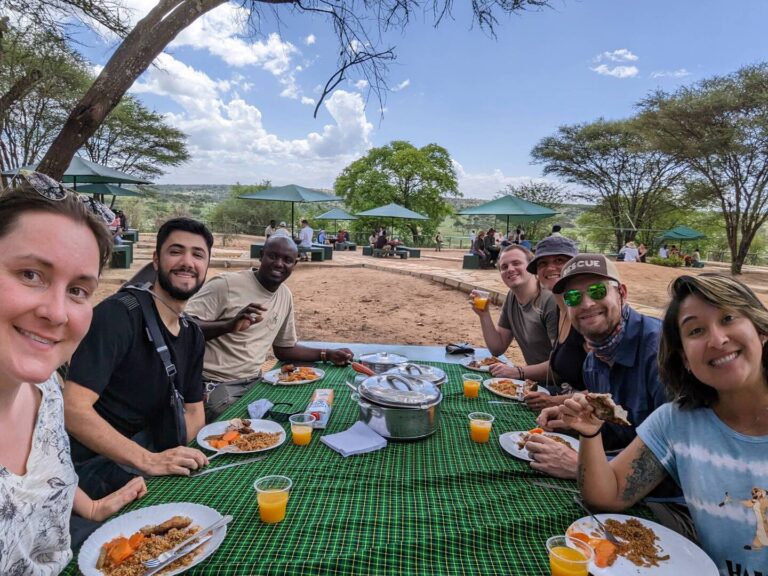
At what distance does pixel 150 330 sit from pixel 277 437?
844mm

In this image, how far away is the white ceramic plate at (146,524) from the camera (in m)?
1.21

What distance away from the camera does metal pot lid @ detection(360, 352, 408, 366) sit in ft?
10.6

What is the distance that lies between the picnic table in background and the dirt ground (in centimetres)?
537

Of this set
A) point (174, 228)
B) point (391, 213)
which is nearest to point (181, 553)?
point (174, 228)

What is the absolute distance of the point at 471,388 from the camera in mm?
2697

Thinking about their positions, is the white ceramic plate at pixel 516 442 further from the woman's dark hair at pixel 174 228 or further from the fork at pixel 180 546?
the woman's dark hair at pixel 174 228

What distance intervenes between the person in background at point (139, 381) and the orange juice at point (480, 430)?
122 centimetres

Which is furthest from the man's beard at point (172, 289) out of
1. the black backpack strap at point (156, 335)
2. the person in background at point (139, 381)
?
the black backpack strap at point (156, 335)

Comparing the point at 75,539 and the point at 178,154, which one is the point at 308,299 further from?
the point at 178,154

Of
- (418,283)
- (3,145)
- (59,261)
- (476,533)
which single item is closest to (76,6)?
(59,261)

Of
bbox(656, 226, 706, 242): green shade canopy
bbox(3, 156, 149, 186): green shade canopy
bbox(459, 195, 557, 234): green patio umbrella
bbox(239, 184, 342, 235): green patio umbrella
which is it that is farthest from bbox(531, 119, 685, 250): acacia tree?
bbox(3, 156, 149, 186): green shade canopy

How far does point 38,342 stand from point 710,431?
2.12 m

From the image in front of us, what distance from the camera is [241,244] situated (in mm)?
26344

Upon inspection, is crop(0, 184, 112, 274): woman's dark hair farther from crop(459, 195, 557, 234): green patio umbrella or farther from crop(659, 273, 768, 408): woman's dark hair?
crop(459, 195, 557, 234): green patio umbrella
